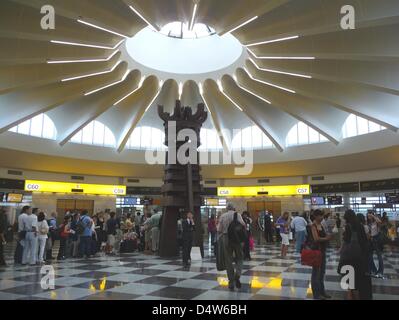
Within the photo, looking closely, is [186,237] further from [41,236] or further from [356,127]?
[356,127]

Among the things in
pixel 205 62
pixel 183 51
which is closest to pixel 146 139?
pixel 183 51

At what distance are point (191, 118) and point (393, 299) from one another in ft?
29.5

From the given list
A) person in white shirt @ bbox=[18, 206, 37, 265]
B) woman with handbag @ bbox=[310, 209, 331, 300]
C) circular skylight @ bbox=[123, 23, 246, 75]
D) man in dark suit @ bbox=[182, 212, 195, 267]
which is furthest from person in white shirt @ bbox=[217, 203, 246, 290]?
circular skylight @ bbox=[123, 23, 246, 75]

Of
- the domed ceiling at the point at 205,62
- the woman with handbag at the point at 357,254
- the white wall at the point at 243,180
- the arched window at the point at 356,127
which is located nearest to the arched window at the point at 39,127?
the domed ceiling at the point at 205,62

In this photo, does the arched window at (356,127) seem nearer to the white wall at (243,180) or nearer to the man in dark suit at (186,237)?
the white wall at (243,180)

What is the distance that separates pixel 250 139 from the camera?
25625 millimetres

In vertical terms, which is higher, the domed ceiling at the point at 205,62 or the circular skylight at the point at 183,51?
the circular skylight at the point at 183,51

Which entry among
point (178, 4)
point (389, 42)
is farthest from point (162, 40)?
point (389, 42)

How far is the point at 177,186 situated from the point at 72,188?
52.4 ft

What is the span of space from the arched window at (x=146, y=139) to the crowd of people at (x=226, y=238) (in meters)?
10.1

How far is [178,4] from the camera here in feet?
43.9

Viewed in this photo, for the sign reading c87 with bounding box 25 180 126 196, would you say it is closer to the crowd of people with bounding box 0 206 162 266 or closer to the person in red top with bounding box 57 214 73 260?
the crowd of people with bounding box 0 206 162 266

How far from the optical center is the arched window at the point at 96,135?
78.9ft

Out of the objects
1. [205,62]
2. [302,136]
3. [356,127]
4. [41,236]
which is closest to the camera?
[41,236]
